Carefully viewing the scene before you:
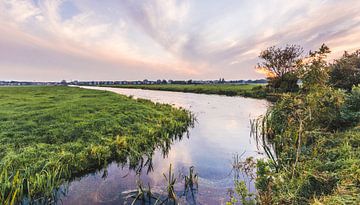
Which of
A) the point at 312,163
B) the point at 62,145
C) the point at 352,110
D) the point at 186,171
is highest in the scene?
the point at 352,110

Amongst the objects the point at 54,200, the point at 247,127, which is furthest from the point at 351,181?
the point at 247,127

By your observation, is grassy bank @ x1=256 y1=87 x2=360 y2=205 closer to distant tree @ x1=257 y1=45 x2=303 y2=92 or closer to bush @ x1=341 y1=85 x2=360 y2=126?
bush @ x1=341 y1=85 x2=360 y2=126

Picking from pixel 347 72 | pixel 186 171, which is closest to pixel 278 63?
pixel 347 72

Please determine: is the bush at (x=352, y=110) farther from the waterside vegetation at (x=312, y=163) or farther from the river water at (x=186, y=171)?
the river water at (x=186, y=171)

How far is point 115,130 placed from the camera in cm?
1215

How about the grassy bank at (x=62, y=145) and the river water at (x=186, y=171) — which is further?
the river water at (x=186, y=171)

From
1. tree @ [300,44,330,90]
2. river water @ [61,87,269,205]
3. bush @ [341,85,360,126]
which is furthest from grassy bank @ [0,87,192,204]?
bush @ [341,85,360,126]

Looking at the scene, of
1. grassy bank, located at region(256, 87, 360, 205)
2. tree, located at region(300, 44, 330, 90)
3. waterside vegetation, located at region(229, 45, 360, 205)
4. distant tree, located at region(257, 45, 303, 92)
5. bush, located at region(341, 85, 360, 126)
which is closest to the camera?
grassy bank, located at region(256, 87, 360, 205)

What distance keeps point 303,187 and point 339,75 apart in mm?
21112

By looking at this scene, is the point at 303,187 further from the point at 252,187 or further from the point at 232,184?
the point at 232,184

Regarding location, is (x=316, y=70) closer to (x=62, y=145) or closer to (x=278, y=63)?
(x=62, y=145)

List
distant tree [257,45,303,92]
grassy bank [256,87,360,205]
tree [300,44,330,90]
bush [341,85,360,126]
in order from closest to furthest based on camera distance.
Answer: grassy bank [256,87,360,205]
tree [300,44,330,90]
bush [341,85,360,126]
distant tree [257,45,303,92]

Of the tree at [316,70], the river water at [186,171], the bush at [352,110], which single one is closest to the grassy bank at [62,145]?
the river water at [186,171]

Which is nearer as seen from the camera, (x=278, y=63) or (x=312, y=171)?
(x=312, y=171)
